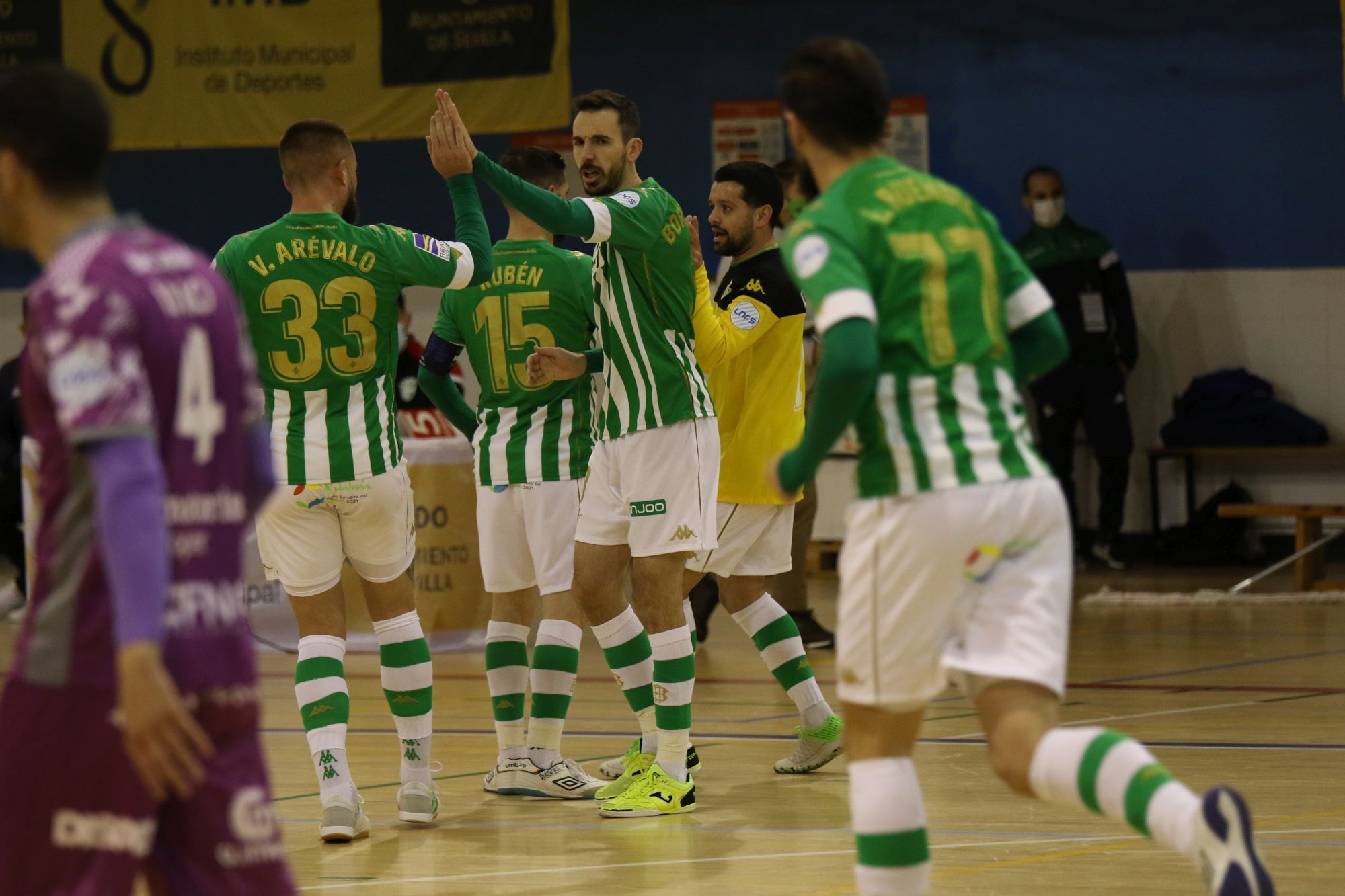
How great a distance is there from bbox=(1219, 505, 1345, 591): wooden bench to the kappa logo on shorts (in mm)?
7296

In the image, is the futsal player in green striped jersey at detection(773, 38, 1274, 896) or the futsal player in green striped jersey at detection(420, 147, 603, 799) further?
the futsal player in green striped jersey at detection(420, 147, 603, 799)

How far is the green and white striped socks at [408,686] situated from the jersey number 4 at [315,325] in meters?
0.90

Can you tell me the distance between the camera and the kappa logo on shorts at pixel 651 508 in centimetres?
588

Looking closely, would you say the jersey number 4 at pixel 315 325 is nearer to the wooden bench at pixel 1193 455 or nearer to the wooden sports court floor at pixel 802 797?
the wooden sports court floor at pixel 802 797

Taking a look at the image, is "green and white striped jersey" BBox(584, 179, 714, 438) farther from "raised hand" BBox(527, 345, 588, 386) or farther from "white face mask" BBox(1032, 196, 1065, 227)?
"white face mask" BBox(1032, 196, 1065, 227)

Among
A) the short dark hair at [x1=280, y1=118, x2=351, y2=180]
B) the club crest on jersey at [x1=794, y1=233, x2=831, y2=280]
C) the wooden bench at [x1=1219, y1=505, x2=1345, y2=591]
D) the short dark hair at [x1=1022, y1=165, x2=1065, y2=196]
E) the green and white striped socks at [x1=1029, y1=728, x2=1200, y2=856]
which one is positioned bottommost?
the wooden bench at [x1=1219, y1=505, x2=1345, y2=591]

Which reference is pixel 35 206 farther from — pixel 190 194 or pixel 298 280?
pixel 190 194

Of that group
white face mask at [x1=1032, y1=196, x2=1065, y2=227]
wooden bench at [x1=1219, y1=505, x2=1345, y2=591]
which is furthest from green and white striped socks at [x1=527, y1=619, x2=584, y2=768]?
white face mask at [x1=1032, y1=196, x2=1065, y2=227]

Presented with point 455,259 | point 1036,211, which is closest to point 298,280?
point 455,259

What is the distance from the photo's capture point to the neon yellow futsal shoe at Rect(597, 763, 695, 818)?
5.85 metres

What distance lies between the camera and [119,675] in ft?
8.66

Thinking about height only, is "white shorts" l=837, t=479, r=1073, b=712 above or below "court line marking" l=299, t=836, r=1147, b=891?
above

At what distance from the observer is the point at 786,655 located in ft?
22.3

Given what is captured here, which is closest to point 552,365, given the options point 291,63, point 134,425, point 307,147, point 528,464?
point 528,464
